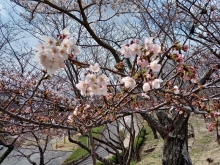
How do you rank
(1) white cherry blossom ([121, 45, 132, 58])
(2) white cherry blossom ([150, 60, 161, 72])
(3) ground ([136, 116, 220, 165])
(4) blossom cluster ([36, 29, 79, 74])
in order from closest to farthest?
(4) blossom cluster ([36, 29, 79, 74]), (2) white cherry blossom ([150, 60, 161, 72]), (1) white cherry blossom ([121, 45, 132, 58]), (3) ground ([136, 116, 220, 165])

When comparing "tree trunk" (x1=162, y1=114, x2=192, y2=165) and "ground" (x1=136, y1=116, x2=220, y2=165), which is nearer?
"tree trunk" (x1=162, y1=114, x2=192, y2=165)

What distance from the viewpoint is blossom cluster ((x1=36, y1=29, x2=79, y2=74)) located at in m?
1.36

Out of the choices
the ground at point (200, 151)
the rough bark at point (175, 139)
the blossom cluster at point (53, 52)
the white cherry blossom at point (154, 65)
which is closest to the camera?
the blossom cluster at point (53, 52)

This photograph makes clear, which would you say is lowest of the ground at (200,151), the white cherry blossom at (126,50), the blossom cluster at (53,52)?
the ground at (200,151)

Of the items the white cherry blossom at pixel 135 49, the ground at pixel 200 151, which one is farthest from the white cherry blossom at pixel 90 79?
the ground at pixel 200 151

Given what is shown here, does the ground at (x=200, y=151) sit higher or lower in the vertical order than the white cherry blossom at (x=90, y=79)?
lower

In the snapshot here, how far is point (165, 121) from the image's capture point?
5.76 m

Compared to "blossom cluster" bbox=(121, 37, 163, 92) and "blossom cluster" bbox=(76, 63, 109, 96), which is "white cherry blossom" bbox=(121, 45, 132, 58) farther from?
"blossom cluster" bbox=(76, 63, 109, 96)

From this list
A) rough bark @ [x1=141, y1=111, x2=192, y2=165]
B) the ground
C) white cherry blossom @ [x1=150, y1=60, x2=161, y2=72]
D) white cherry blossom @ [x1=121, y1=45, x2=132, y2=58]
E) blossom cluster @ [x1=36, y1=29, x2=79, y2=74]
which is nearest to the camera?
blossom cluster @ [x1=36, y1=29, x2=79, y2=74]

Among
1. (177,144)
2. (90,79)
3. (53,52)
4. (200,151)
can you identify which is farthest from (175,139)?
(200,151)

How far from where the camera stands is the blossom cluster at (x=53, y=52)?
136 centimetres

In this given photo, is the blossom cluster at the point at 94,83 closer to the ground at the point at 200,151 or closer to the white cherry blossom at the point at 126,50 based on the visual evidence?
the white cherry blossom at the point at 126,50

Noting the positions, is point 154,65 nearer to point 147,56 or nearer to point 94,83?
point 147,56

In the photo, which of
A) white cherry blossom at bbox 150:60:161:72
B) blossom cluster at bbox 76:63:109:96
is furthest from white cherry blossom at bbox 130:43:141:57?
blossom cluster at bbox 76:63:109:96
